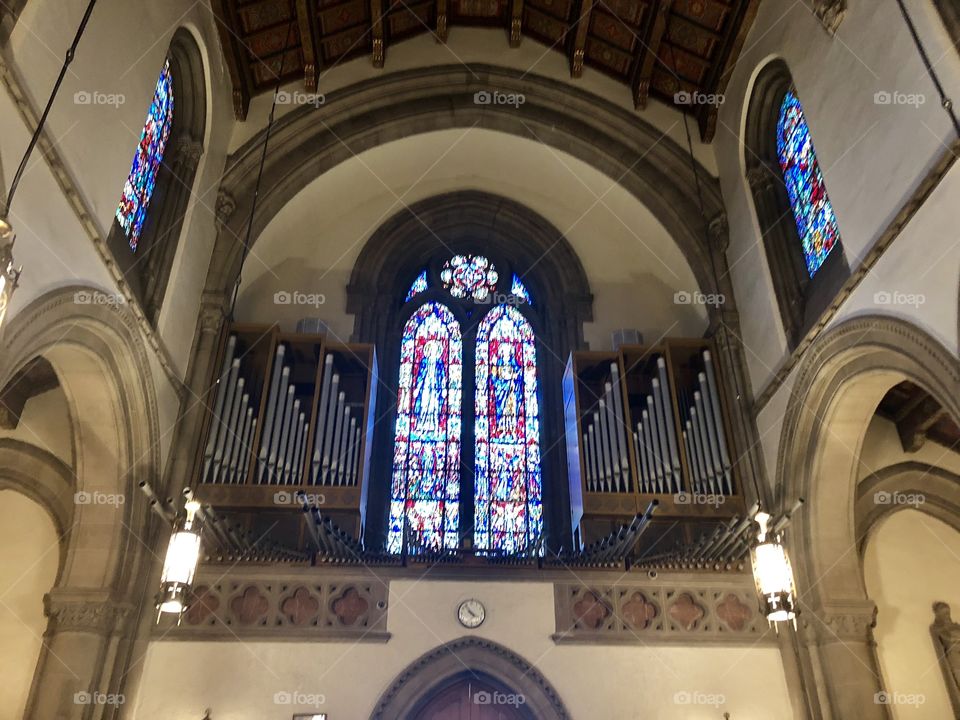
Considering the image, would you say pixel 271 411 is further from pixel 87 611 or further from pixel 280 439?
pixel 87 611

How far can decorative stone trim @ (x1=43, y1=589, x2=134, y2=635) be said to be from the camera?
7809mm

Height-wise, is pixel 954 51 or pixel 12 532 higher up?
pixel 954 51

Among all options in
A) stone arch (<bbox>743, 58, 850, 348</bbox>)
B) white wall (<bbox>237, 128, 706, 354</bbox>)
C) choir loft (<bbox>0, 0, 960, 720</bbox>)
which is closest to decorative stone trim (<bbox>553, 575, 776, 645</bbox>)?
choir loft (<bbox>0, 0, 960, 720</bbox>)

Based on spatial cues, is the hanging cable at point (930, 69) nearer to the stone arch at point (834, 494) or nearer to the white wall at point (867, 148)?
the white wall at point (867, 148)

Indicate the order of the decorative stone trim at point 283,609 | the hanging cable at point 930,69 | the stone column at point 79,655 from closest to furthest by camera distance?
the hanging cable at point 930,69 < the stone column at point 79,655 < the decorative stone trim at point 283,609

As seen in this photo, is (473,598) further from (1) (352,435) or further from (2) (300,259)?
(2) (300,259)

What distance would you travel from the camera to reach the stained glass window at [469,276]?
13.0m

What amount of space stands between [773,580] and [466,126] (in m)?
8.46

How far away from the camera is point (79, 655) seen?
25.1 ft

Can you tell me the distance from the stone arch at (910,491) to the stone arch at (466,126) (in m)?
3.08

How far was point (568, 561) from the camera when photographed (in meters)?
8.90

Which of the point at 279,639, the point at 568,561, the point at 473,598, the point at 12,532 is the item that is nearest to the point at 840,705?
the point at 568,561

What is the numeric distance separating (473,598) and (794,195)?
6.05 metres

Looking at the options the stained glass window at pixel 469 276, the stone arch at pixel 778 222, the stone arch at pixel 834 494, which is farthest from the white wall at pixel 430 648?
the stained glass window at pixel 469 276
